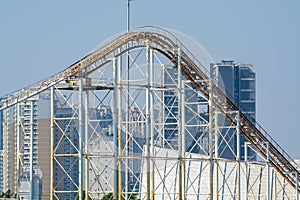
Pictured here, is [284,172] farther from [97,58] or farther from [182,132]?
[97,58]

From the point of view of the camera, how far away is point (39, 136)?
58.3 m

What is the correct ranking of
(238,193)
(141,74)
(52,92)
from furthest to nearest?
(238,193) → (141,74) → (52,92)

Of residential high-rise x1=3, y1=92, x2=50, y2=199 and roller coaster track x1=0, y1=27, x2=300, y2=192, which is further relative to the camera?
residential high-rise x1=3, y1=92, x2=50, y2=199

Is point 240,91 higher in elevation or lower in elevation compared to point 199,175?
higher

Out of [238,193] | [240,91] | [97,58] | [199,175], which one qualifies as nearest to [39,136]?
[199,175]

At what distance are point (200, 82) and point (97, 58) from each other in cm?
527

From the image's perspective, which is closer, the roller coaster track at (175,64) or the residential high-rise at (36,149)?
the roller coaster track at (175,64)

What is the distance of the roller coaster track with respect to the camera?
3344 cm

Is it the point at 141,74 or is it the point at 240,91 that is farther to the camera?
the point at 240,91

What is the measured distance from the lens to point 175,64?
3731 centimetres

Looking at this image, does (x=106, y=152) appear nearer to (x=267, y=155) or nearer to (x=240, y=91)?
Result: (x=267, y=155)

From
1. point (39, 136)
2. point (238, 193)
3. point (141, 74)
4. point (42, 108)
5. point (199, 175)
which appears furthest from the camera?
point (39, 136)

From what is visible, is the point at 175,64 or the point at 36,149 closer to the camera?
the point at 175,64

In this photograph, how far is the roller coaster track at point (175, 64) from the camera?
110ft
